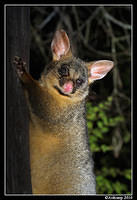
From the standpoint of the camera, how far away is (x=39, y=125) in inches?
126

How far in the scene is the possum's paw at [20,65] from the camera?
2.56 meters

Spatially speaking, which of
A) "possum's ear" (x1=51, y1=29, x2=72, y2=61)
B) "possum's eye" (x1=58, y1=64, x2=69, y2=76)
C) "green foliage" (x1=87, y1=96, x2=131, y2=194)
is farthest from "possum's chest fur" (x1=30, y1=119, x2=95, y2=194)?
"green foliage" (x1=87, y1=96, x2=131, y2=194)

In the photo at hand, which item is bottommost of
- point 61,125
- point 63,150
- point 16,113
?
point 63,150

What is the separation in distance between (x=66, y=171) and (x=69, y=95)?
36.0 inches

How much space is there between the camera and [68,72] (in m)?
3.55

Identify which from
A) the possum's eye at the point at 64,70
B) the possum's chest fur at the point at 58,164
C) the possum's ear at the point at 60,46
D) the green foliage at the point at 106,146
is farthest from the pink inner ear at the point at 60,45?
the green foliage at the point at 106,146

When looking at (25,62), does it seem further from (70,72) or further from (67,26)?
(67,26)

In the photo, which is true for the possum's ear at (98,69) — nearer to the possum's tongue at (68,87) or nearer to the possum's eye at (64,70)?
the possum's eye at (64,70)

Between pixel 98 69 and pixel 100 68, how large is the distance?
0.04 meters

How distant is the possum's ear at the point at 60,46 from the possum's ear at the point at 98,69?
358 millimetres

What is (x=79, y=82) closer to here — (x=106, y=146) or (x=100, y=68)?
(x=100, y=68)

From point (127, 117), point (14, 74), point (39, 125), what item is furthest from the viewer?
point (127, 117)

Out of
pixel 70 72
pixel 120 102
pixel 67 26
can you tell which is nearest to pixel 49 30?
pixel 67 26

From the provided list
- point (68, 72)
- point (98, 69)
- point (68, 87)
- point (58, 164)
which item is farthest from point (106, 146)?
point (68, 87)
